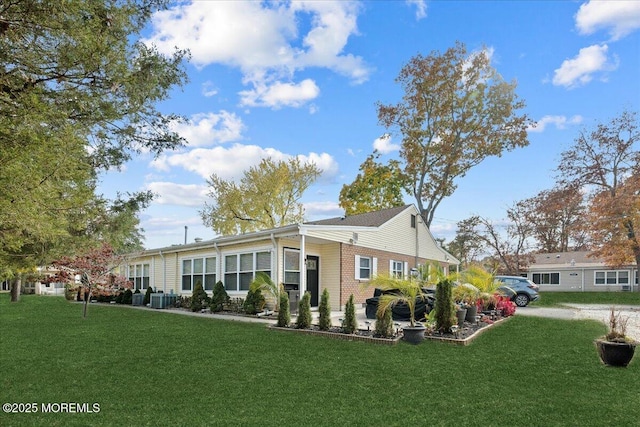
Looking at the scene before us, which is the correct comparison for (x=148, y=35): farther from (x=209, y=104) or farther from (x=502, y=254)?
(x=502, y=254)

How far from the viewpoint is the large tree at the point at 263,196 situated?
36.0 m

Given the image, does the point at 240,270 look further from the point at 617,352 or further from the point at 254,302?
the point at 617,352

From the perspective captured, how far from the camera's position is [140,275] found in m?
23.7

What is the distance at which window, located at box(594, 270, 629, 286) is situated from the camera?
3453 centimetres

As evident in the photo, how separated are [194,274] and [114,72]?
570 inches

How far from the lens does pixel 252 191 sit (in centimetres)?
3638

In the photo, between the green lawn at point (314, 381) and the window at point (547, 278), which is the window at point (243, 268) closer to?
the green lawn at point (314, 381)

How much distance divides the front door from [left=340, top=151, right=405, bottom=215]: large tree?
15377 millimetres

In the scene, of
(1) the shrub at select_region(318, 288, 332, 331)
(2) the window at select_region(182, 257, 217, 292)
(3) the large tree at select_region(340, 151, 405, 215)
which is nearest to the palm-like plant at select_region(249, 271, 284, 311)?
(1) the shrub at select_region(318, 288, 332, 331)

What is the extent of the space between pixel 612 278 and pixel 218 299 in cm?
3388

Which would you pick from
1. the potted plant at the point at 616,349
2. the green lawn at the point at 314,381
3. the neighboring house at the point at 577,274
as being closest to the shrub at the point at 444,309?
the green lawn at the point at 314,381

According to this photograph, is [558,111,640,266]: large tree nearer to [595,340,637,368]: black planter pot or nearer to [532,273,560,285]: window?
[532,273,560,285]: window

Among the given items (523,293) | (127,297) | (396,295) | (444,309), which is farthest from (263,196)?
(444,309)

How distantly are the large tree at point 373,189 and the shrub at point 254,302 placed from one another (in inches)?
712
